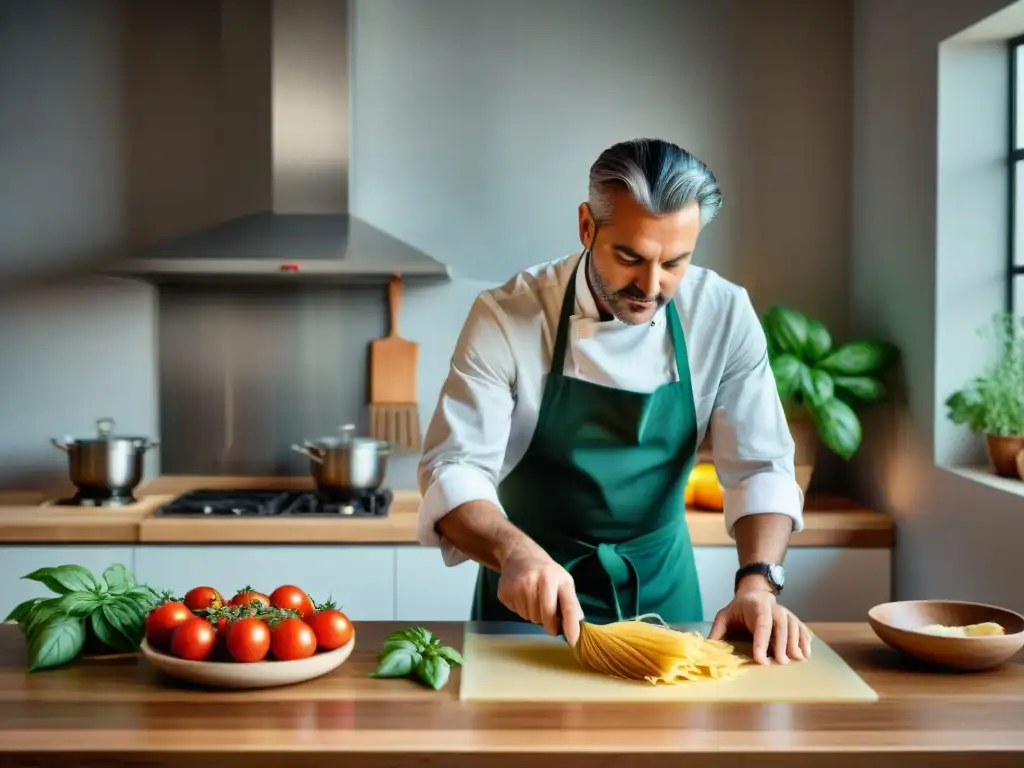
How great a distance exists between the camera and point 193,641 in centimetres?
149

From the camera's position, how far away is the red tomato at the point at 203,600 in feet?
5.37

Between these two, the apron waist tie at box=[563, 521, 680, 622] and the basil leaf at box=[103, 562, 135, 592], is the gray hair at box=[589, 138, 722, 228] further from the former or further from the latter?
the basil leaf at box=[103, 562, 135, 592]

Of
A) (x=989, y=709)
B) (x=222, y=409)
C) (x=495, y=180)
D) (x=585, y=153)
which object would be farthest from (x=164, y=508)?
(x=989, y=709)

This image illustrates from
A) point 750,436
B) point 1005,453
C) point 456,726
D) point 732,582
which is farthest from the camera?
point 732,582

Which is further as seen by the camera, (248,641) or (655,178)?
(655,178)

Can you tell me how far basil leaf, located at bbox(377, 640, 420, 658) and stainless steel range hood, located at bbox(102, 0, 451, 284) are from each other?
1.66 metres

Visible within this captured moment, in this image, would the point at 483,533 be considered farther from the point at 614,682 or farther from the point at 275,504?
the point at 275,504

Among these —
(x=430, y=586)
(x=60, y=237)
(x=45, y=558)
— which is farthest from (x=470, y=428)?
(x=60, y=237)

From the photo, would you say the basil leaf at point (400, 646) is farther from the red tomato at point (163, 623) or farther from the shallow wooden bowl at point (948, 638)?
the shallow wooden bowl at point (948, 638)

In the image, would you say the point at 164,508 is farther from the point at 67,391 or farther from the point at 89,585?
the point at 89,585

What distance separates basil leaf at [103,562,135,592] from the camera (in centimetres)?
172

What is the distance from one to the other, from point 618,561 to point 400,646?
55 cm

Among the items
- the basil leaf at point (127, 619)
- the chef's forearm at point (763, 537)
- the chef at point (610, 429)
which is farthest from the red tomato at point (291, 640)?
the chef's forearm at point (763, 537)

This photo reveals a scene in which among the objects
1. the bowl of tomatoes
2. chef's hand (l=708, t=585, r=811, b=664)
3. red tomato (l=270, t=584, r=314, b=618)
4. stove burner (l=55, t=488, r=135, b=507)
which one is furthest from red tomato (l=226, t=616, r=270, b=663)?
stove burner (l=55, t=488, r=135, b=507)
